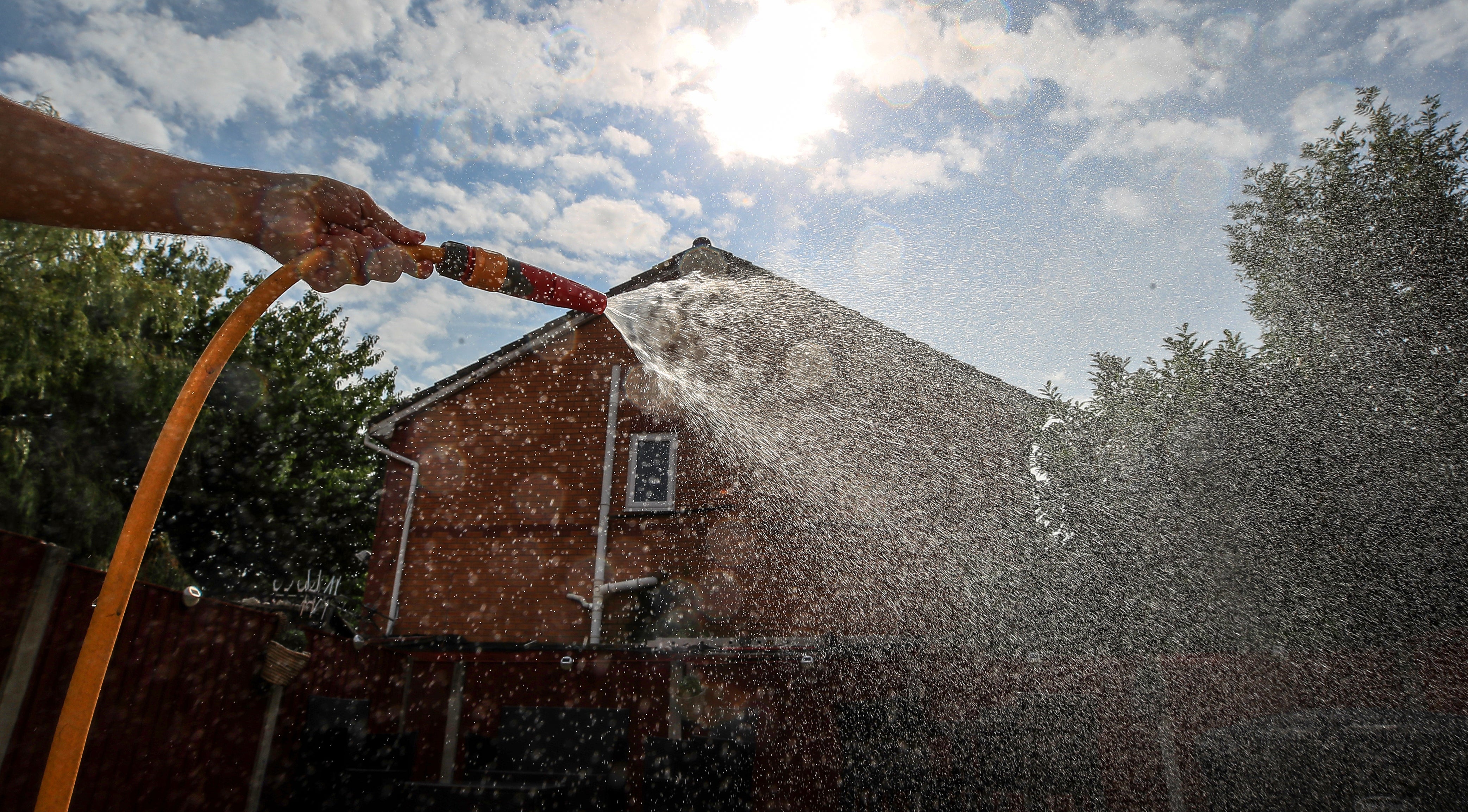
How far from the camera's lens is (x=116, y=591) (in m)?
1.30

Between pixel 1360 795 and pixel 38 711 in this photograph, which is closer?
pixel 38 711

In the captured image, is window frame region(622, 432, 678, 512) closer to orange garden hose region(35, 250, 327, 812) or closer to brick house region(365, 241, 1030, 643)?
brick house region(365, 241, 1030, 643)

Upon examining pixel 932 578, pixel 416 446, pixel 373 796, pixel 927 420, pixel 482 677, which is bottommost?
pixel 373 796

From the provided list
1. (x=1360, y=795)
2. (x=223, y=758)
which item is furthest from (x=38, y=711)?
(x=1360, y=795)

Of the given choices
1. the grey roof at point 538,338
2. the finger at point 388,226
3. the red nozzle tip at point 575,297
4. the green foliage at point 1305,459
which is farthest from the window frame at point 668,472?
the finger at point 388,226

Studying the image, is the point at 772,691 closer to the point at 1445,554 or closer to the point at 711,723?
the point at 711,723

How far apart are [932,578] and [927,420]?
124 inches

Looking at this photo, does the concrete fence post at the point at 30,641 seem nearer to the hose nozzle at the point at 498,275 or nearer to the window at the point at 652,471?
the hose nozzle at the point at 498,275

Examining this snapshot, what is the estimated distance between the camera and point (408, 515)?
11.7 metres

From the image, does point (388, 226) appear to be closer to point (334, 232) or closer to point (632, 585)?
point (334, 232)

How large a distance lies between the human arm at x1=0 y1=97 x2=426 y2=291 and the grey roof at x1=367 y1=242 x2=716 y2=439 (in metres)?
10.6

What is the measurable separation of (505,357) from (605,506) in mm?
3573

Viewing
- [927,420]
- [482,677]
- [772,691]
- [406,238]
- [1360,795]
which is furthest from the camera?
[927,420]

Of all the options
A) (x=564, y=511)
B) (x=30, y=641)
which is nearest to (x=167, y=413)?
(x=564, y=511)
